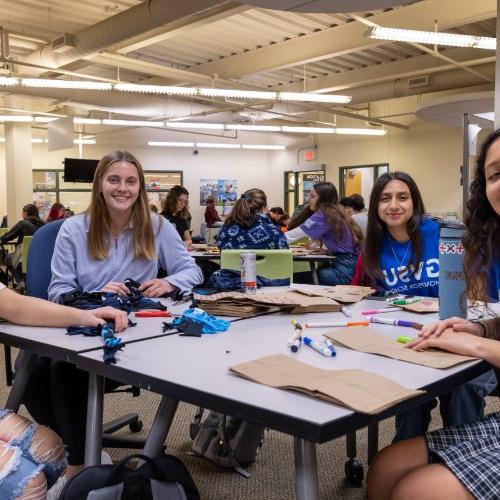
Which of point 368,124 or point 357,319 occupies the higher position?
point 368,124

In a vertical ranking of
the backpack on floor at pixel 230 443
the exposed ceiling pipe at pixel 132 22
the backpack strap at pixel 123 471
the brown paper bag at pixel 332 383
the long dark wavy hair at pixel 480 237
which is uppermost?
the exposed ceiling pipe at pixel 132 22

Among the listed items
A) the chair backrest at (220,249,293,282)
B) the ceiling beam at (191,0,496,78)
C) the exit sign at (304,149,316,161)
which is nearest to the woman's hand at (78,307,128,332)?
the chair backrest at (220,249,293,282)

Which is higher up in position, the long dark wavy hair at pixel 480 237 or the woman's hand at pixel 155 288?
the long dark wavy hair at pixel 480 237

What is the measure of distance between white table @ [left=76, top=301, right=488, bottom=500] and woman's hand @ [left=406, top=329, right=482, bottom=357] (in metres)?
0.05

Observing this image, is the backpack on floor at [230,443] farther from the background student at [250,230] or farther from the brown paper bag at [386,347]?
the background student at [250,230]

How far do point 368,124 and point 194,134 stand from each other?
4.57 metres

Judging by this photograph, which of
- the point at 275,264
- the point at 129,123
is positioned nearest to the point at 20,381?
the point at 275,264

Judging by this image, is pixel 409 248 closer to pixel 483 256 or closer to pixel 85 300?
pixel 483 256

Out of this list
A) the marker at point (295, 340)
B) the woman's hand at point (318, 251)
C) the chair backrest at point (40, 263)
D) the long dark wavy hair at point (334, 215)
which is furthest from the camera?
the woman's hand at point (318, 251)

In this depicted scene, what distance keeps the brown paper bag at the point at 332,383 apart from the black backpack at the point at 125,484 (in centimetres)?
30

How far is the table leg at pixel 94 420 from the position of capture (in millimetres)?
1400

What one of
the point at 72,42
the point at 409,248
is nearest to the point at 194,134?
the point at 72,42

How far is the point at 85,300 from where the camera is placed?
184 centimetres

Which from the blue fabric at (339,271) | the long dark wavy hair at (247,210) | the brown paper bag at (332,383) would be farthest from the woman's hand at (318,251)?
the brown paper bag at (332,383)
